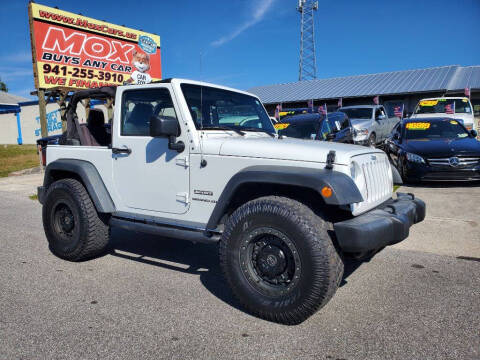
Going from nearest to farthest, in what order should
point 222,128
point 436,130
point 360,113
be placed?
point 222,128
point 436,130
point 360,113

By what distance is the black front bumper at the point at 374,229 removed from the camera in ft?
8.79

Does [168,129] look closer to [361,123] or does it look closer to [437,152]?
[437,152]

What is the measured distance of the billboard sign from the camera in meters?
12.9

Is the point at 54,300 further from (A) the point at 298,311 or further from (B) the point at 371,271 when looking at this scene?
(B) the point at 371,271

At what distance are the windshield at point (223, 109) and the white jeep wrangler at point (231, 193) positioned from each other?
1 centimetres

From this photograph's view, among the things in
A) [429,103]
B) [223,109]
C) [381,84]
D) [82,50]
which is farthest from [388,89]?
[223,109]

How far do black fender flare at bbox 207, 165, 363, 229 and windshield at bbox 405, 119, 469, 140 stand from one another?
707 cm

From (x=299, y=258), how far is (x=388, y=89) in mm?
23453

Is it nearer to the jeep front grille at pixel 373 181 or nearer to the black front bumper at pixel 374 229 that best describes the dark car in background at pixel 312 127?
the jeep front grille at pixel 373 181

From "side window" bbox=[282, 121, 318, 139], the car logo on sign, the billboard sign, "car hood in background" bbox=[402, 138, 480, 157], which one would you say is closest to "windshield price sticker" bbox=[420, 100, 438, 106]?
"car hood in background" bbox=[402, 138, 480, 157]

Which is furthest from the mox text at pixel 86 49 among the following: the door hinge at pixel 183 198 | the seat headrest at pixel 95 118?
the door hinge at pixel 183 198

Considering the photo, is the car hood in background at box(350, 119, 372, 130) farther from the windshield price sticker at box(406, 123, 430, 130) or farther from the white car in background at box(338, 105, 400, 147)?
the windshield price sticker at box(406, 123, 430, 130)

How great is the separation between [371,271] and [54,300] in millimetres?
3054

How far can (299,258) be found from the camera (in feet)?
9.11
